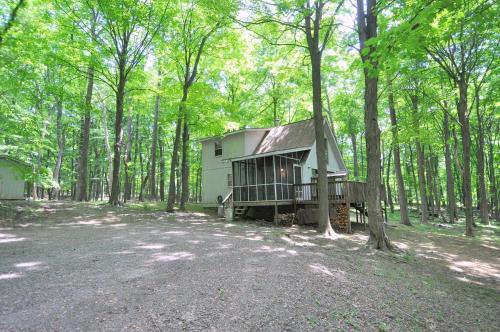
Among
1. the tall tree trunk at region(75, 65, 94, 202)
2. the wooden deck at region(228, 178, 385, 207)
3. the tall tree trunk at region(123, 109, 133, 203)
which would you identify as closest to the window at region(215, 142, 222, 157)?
the wooden deck at region(228, 178, 385, 207)

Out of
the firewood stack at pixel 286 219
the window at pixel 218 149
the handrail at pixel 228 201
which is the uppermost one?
the window at pixel 218 149

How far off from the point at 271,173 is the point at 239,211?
2980mm

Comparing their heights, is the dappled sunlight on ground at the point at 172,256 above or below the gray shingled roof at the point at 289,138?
below

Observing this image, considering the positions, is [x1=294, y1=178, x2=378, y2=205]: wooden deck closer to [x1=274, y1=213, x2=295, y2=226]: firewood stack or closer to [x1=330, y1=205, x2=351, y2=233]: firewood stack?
[x1=330, y1=205, x2=351, y2=233]: firewood stack

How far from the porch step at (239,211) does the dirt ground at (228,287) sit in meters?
7.92

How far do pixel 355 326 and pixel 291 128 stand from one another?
16381 millimetres

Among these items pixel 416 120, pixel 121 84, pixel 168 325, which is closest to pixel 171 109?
pixel 121 84

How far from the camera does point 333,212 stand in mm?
14562

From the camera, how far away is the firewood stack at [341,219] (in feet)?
45.2

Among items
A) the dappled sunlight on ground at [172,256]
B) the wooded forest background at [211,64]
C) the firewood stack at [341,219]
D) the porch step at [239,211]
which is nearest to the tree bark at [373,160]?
the wooded forest background at [211,64]

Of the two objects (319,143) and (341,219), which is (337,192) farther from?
(319,143)

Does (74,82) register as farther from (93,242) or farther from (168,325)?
(168,325)

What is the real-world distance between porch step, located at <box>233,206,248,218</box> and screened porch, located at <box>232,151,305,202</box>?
53cm

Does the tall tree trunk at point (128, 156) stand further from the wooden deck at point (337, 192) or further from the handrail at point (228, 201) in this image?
the wooden deck at point (337, 192)
